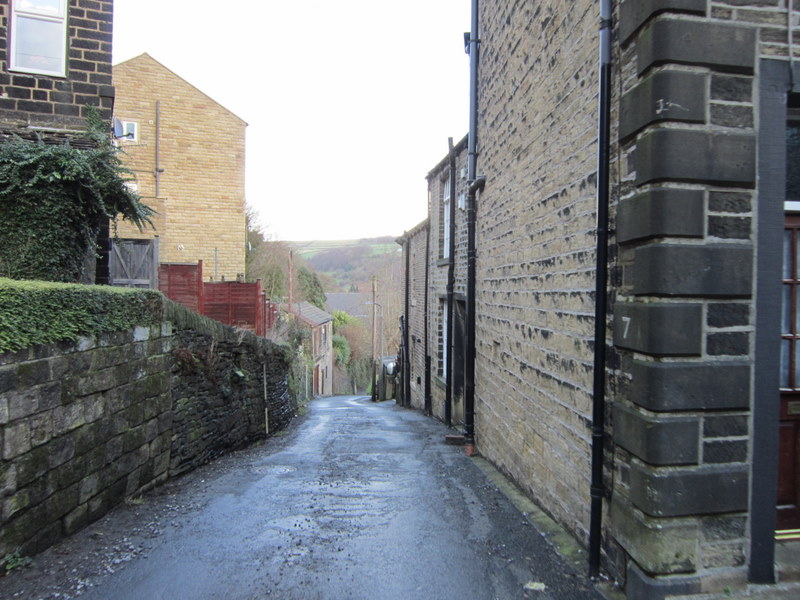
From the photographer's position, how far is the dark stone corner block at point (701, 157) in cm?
318

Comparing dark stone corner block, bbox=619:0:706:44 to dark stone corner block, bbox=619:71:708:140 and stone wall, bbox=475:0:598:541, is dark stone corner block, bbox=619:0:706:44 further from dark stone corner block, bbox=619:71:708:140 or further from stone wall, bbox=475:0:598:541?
stone wall, bbox=475:0:598:541

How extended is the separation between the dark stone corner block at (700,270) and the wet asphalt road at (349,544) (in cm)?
202

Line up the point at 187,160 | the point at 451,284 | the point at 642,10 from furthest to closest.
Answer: the point at 187,160, the point at 451,284, the point at 642,10

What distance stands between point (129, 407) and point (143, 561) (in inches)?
70.7

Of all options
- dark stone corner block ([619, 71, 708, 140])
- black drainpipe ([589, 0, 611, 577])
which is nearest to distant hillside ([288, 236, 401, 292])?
black drainpipe ([589, 0, 611, 577])

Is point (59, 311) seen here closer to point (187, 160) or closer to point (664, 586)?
point (664, 586)

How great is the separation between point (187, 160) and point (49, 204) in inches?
570

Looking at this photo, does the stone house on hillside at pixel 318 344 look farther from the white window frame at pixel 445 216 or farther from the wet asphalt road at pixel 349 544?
the wet asphalt road at pixel 349 544

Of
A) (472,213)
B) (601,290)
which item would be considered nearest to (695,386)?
(601,290)

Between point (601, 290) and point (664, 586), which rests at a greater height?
point (601, 290)

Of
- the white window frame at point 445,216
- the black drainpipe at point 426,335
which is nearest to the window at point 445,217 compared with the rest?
the white window frame at point 445,216

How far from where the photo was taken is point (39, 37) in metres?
8.20

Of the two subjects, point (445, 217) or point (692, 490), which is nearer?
point (692, 490)

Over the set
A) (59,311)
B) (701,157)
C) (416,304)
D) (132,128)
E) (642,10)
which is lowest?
(416,304)
